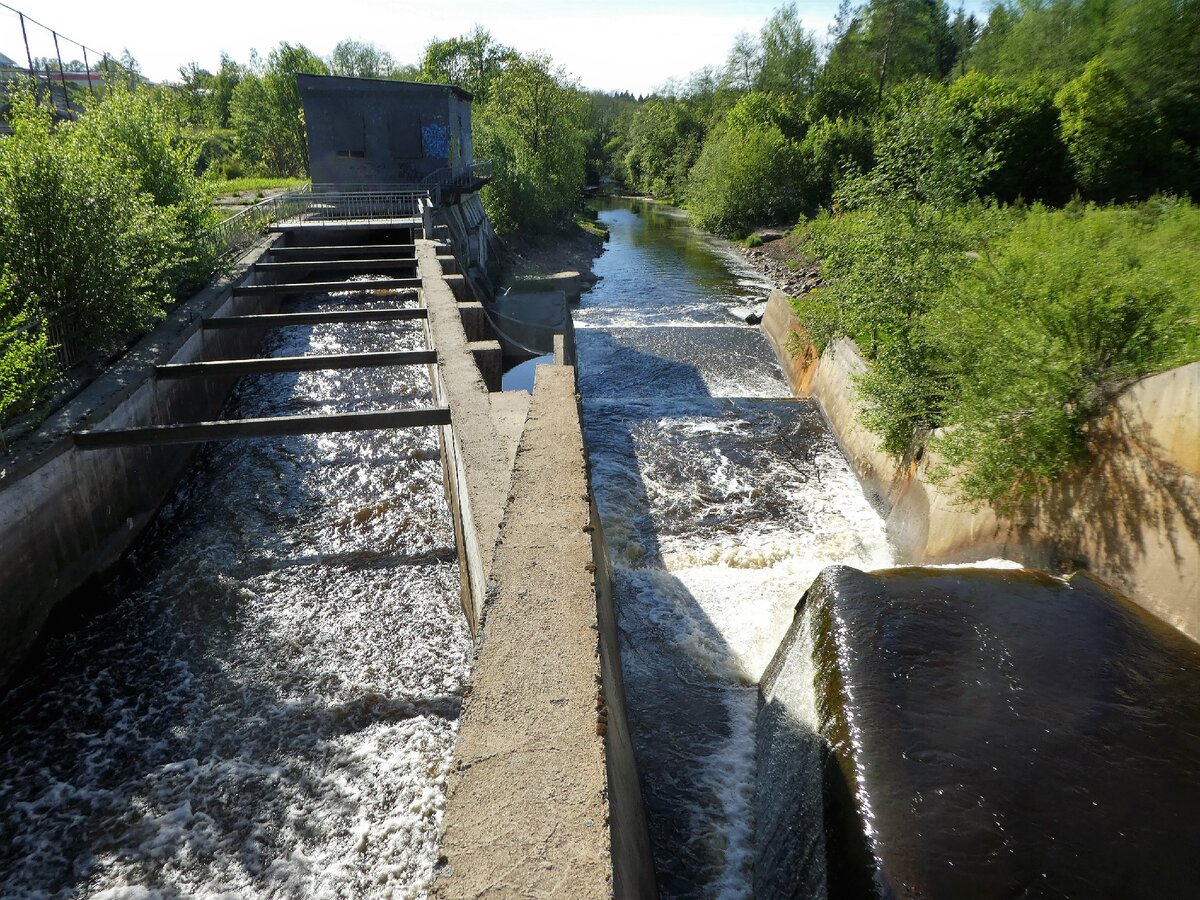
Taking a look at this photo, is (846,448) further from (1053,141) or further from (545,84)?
(545,84)

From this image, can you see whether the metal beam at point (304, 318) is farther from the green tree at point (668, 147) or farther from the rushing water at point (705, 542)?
the green tree at point (668, 147)

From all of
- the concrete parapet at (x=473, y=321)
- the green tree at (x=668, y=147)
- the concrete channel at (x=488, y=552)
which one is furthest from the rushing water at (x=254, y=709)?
the green tree at (x=668, y=147)

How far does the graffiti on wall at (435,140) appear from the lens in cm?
2664

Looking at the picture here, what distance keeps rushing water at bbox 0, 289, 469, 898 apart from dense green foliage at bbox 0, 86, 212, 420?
8.54 ft

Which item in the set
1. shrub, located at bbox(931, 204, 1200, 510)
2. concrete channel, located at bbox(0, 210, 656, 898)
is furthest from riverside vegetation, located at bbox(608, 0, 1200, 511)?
concrete channel, located at bbox(0, 210, 656, 898)

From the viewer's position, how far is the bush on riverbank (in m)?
7.68

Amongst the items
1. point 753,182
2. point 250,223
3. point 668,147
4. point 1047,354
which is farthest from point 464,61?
point 1047,354

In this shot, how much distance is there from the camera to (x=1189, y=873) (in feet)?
13.7

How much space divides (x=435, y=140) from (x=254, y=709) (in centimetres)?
2530

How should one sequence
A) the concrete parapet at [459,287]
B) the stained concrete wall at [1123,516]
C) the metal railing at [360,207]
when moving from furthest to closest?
1. the metal railing at [360,207]
2. the concrete parapet at [459,287]
3. the stained concrete wall at [1123,516]

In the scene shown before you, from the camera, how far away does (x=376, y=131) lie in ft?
86.2

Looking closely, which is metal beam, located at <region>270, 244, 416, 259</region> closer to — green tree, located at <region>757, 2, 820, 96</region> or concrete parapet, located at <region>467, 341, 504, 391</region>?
concrete parapet, located at <region>467, 341, 504, 391</region>

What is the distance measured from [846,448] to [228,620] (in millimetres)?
10288

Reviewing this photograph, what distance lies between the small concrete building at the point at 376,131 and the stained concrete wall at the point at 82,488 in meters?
17.0
